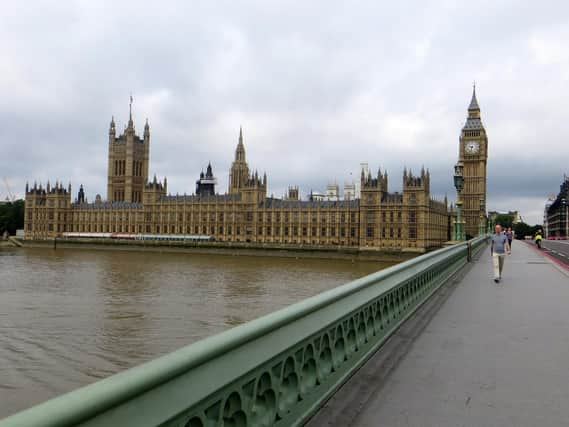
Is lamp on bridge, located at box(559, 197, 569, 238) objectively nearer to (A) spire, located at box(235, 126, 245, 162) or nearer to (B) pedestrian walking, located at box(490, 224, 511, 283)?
(A) spire, located at box(235, 126, 245, 162)

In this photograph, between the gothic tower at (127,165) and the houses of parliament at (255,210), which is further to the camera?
the gothic tower at (127,165)

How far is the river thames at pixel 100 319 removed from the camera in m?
12.5

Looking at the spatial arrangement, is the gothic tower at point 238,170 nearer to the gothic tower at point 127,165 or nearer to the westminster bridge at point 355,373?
the gothic tower at point 127,165

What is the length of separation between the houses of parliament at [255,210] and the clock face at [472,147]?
0.68ft

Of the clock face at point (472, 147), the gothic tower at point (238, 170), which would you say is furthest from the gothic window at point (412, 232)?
the gothic tower at point (238, 170)

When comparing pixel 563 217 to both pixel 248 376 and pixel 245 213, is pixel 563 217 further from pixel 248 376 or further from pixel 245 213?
pixel 248 376

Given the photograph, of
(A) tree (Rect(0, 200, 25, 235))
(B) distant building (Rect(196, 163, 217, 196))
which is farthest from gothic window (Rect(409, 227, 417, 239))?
(A) tree (Rect(0, 200, 25, 235))

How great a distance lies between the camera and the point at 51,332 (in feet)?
56.3

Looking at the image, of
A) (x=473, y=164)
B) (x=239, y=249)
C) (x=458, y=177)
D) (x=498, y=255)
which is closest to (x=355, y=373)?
(x=498, y=255)

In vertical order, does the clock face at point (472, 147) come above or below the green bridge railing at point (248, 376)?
above

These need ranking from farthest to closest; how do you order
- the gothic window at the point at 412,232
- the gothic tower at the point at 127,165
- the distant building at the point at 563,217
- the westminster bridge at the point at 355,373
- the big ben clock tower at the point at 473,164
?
the gothic tower at the point at 127,165, the big ben clock tower at the point at 473,164, the distant building at the point at 563,217, the gothic window at the point at 412,232, the westminster bridge at the point at 355,373

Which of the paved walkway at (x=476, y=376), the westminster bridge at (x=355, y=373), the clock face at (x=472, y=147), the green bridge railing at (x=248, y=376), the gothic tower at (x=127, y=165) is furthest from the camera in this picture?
the gothic tower at (x=127, y=165)

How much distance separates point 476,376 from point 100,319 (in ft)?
57.7

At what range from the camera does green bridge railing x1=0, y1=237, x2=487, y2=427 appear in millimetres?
1724
